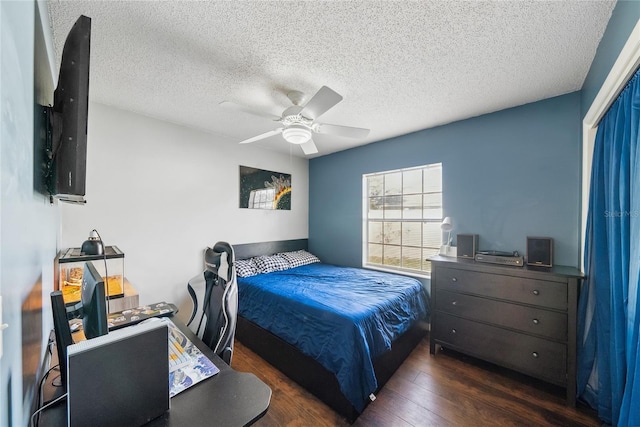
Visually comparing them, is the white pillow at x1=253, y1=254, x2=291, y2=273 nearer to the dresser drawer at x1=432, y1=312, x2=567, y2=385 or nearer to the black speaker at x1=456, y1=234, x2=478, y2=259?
the dresser drawer at x1=432, y1=312, x2=567, y2=385

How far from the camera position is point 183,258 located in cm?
292

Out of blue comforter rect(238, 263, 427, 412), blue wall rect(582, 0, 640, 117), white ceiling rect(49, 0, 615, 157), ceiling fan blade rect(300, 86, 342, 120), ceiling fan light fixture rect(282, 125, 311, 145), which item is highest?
white ceiling rect(49, 0, 615, 157)

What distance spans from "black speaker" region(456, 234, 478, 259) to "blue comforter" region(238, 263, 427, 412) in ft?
1.97

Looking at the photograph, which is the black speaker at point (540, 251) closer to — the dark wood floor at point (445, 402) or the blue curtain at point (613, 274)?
the blue curtain at point (613, 274)

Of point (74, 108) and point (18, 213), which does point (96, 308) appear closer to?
point (18, 213)

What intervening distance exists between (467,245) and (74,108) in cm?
300

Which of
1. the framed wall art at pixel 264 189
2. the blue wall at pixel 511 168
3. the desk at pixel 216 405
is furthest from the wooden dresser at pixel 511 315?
the framed wall art at pixel 264 189

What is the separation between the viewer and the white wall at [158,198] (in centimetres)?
236

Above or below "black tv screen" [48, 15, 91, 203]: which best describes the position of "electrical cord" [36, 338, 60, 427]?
below

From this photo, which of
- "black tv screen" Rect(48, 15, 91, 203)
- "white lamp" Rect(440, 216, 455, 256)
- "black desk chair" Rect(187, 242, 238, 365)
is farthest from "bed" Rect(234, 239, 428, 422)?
"black tv screen" Rect(48, 15, 91, 203)

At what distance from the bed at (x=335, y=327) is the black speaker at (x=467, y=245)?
0.60 m

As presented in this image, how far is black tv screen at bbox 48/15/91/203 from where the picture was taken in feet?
2.68

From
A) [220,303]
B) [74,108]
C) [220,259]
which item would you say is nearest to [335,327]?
[220,303]

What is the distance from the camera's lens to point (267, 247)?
12.4 ft
